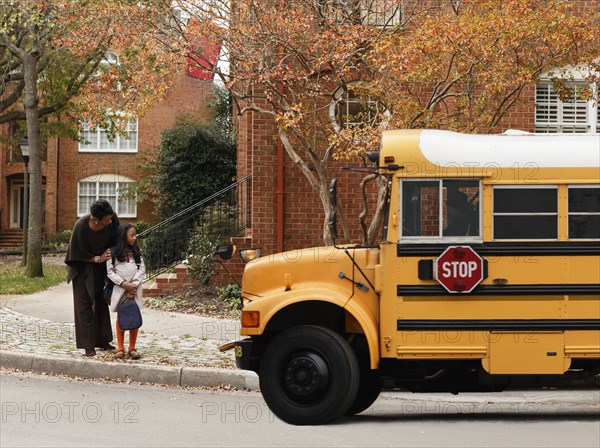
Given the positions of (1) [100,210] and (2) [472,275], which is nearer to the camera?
(2) [472,275]

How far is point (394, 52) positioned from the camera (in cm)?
1356

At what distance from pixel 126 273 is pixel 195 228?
27.3 ft

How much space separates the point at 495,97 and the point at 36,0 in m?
12.3

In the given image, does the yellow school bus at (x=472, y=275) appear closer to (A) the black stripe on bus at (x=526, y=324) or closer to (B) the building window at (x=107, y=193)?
(A) the black stripe on bus at (x=526, y=324)

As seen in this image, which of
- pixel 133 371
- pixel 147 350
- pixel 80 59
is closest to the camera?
pixel 133 371

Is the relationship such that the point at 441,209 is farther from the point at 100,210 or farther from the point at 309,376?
the point at 100,210

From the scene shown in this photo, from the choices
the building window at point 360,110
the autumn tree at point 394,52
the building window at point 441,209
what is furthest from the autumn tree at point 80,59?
the building window at point 441,209

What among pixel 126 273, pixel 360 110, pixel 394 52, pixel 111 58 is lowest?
pixel 126 273

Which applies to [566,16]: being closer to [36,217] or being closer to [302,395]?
[302,395]

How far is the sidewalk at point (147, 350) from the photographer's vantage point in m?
10.7

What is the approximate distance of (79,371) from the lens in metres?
11.2

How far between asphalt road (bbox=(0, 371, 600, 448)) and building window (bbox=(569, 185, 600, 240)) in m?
1.62

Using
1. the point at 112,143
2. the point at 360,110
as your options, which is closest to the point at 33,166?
the point at 360,110

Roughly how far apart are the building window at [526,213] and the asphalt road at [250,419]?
162 cm
